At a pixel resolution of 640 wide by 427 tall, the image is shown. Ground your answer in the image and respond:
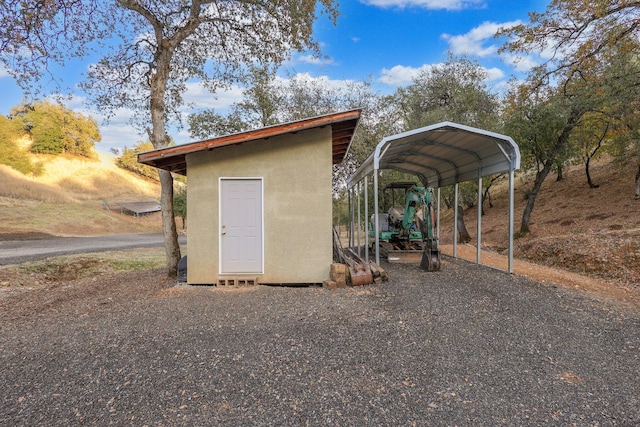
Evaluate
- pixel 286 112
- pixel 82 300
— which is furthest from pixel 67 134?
pixel 82 300

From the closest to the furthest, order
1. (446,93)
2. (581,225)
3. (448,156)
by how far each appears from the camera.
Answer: (448,156)
(581,225)
(446,93)

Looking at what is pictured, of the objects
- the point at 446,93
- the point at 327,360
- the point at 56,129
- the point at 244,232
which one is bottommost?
the point at 327,360

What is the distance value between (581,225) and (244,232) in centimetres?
1369

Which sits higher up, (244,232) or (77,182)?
(77,182)

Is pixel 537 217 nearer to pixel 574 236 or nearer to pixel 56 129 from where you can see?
pixel 574 236

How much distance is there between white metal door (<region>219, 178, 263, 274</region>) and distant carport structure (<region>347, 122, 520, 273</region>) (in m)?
2.35

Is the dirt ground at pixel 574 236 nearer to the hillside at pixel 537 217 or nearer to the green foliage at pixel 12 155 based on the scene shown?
the hillside at pixel 537 217

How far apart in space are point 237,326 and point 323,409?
2.11 m

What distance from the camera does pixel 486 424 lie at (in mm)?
2547

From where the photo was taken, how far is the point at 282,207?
6.76 metres

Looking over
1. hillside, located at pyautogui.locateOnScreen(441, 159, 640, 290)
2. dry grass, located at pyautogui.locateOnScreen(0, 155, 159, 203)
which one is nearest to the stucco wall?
hillside, located at pyautogui.locateOnScreen(441, 159, 640, 290)

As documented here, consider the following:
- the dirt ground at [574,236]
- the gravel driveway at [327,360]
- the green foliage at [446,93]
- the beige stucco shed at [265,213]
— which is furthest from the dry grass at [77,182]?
the gravel driveway at [327,360]

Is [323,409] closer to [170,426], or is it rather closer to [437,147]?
[170,426]

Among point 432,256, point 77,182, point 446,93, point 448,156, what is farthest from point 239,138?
point 77,182
